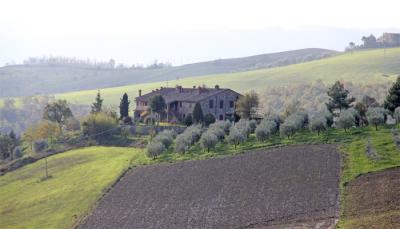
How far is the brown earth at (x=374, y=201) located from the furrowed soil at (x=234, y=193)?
57.4 inches

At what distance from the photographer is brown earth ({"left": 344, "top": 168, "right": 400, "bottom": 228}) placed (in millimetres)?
45844

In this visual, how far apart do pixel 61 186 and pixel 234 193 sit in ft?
89.0

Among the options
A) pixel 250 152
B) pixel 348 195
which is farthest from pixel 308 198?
pixel 250 152

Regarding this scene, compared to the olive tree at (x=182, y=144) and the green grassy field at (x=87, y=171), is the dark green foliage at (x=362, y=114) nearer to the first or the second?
the green grassy field at (x=87, y=171)

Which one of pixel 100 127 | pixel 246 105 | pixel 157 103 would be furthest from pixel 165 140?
pixel 157 103

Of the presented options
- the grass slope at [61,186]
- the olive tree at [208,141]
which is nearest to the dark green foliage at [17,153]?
the grass slope at [61,186]

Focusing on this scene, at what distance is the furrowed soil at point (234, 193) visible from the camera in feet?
178

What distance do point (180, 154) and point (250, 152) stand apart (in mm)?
10840

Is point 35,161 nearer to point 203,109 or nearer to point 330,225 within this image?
point 203,109

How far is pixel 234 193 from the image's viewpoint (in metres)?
62.7

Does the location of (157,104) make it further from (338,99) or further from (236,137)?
(236,137)

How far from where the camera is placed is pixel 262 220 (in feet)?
176

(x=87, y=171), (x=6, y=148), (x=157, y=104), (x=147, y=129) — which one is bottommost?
(x=6, y=148)

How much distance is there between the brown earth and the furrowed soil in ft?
4.78
